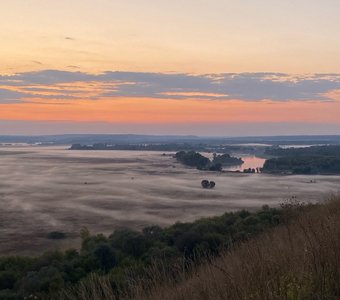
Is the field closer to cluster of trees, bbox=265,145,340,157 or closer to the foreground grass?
the foreground grass

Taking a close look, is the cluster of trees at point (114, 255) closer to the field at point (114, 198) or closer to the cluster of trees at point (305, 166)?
the field at point (114, 198)

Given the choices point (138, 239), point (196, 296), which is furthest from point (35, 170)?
point (196, 296)

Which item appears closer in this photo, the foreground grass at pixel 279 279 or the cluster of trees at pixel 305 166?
the foreground grass at pixel 279 279

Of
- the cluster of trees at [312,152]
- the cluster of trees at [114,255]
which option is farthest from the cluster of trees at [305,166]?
the cluster of trees at [114,255]

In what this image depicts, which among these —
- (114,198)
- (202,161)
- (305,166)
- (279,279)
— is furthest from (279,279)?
(202,161)

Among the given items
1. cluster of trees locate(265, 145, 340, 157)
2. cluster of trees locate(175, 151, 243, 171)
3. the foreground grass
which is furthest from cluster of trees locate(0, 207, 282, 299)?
cluster of trees locate(265, 145, 340, 157)

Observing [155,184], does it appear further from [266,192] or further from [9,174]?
[9,174]
